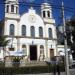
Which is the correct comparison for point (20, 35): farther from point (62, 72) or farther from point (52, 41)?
point (62, 72)

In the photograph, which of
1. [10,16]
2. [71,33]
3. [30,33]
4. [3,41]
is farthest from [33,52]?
[71,33]

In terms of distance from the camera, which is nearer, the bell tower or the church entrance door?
the bell tower

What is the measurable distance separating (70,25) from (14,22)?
25421 millimetres

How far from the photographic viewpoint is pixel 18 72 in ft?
103

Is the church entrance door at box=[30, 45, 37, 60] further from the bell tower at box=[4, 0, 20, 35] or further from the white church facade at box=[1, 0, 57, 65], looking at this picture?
the bell tower at box=[4, 0, 20, 35]

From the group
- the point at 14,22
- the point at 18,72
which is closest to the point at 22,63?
the point at 18,72

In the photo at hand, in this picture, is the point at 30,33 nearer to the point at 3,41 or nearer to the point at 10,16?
the point at 10,16

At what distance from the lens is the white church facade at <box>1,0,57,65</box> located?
166 ft

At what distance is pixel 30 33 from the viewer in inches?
2062

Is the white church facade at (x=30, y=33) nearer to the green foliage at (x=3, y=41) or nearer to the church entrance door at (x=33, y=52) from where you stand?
the church entrance door at (x=33, y=52)

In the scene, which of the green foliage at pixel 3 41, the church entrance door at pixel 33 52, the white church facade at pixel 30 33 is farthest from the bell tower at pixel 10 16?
the church entrance door at pixel 33 52

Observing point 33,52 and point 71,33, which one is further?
point 33,52

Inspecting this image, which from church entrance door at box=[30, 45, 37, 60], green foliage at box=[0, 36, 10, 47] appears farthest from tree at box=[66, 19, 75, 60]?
church entrance door at box=[30, 45, 37, 60]

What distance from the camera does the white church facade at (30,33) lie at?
50500mm
